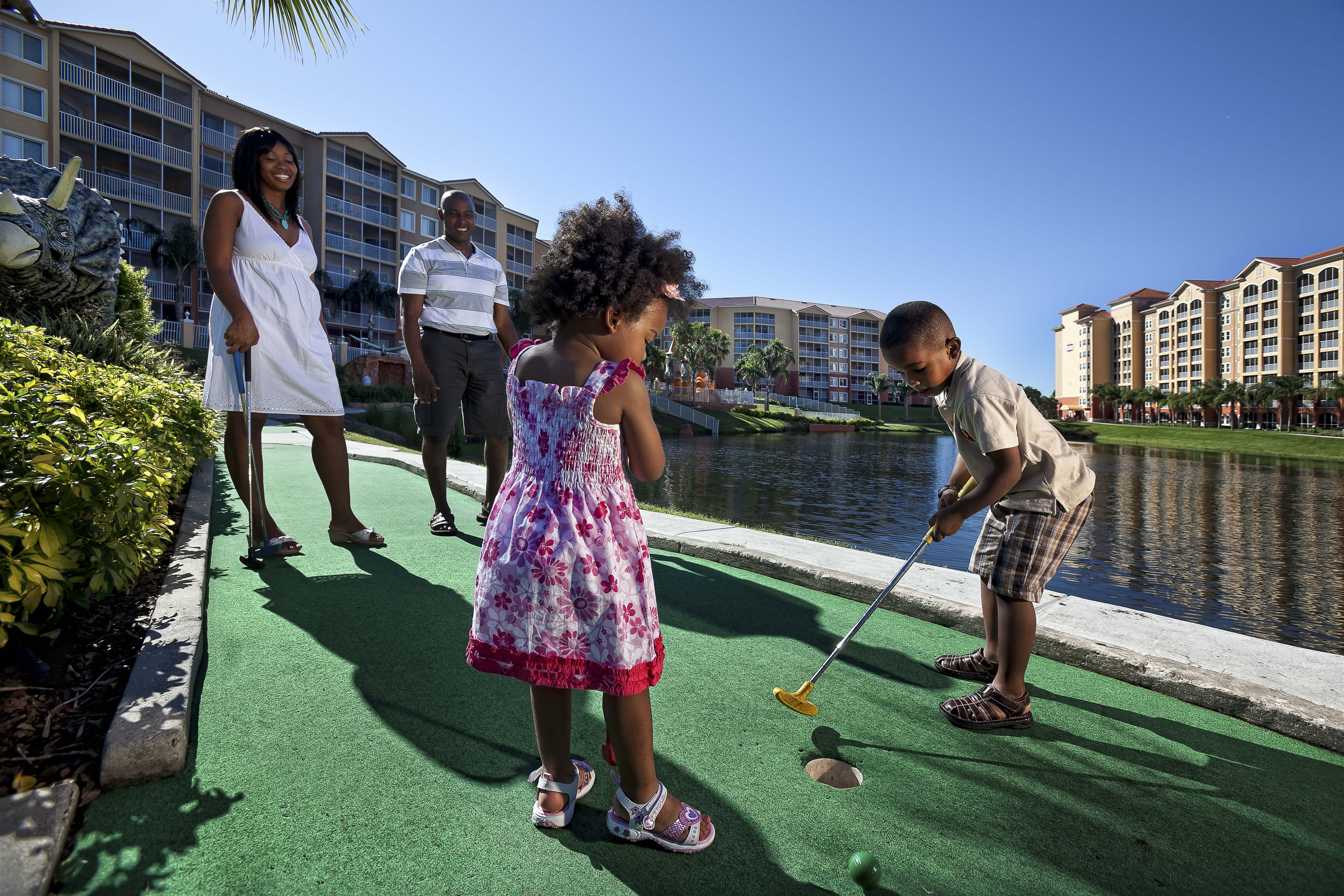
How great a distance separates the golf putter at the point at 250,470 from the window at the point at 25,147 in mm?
37404

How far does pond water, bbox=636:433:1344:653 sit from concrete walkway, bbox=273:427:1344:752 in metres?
4.99

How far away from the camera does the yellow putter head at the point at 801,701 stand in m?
2.40

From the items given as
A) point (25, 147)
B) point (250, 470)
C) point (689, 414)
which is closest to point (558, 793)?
point (250, 470)

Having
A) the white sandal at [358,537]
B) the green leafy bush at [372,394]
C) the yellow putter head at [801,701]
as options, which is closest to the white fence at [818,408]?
the green leafy bush at [372,394]

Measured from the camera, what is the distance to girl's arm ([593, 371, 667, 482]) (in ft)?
5.70

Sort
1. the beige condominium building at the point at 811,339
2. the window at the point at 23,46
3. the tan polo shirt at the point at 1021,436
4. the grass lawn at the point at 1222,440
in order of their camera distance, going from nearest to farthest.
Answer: the tan polo shirt at the point at 1021,436 → the window at the point at 23,46 → the grass lawn at the point at 1222,440 → the beige condominium building at the point at 811,339

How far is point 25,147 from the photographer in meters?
31.5

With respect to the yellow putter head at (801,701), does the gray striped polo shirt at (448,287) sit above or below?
above

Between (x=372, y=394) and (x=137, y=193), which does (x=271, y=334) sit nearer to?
(x=372, y=394)

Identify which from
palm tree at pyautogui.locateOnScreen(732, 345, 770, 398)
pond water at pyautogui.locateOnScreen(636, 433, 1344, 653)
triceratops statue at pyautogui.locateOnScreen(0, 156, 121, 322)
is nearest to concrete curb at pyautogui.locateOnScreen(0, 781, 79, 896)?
triceratops statue at pyautogui.locateOnScreen(0, 156, 121, 322)

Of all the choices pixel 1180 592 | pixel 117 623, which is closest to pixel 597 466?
pixel 117 623

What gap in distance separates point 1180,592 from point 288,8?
1235 cm

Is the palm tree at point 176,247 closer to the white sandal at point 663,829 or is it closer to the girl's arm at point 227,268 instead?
the girl's arm at point 227,268

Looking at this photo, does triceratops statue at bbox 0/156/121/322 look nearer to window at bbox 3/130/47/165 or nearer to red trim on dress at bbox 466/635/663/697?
red trim on dress at bbox 466/635/663/697
